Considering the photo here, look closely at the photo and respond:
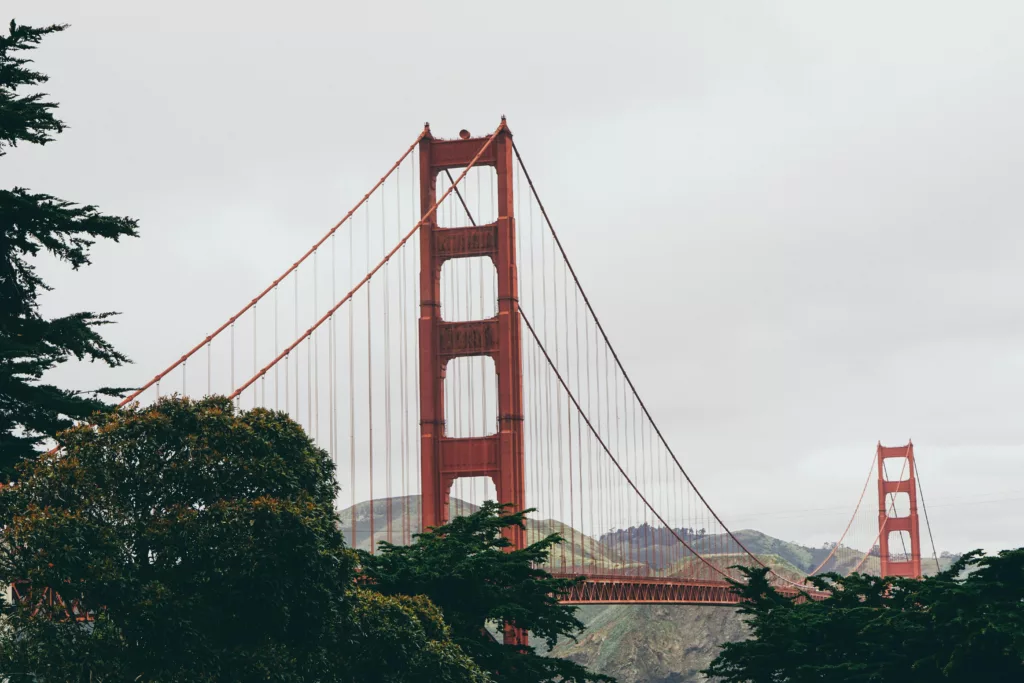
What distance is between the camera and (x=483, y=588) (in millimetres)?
51781

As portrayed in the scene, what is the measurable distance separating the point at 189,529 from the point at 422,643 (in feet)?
31.1

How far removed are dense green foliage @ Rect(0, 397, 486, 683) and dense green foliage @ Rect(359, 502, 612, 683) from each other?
1511cm

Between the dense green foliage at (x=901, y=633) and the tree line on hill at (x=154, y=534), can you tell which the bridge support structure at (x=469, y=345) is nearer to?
the dense green foliage at (x=901, y=633)

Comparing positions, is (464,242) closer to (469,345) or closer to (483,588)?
(469,345)

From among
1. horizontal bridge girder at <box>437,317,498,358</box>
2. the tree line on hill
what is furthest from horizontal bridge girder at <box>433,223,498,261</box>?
the tree line on hill

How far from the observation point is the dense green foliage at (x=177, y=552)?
32.8 m

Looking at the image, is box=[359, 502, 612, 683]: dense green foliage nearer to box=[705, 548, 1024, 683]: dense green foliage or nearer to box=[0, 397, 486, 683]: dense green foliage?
box=[705, 548, 1024, 683]: dense green foliage

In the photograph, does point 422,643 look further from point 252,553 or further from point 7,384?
point 7,384

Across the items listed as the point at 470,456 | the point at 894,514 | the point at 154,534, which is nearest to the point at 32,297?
the point at 154,534

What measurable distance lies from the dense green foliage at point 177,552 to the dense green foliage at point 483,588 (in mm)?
15114

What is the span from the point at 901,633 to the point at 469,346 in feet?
73.0

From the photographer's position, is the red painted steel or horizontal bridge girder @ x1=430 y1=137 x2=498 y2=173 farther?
horizontal bridge girder @ x1=430 y1=137 x2=498 y2=173

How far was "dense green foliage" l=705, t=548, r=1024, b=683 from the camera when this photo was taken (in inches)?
Result: 1790

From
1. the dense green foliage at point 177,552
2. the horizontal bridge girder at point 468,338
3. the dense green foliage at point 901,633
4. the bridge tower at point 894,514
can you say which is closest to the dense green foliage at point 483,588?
the dense green foliage at point 901,633
